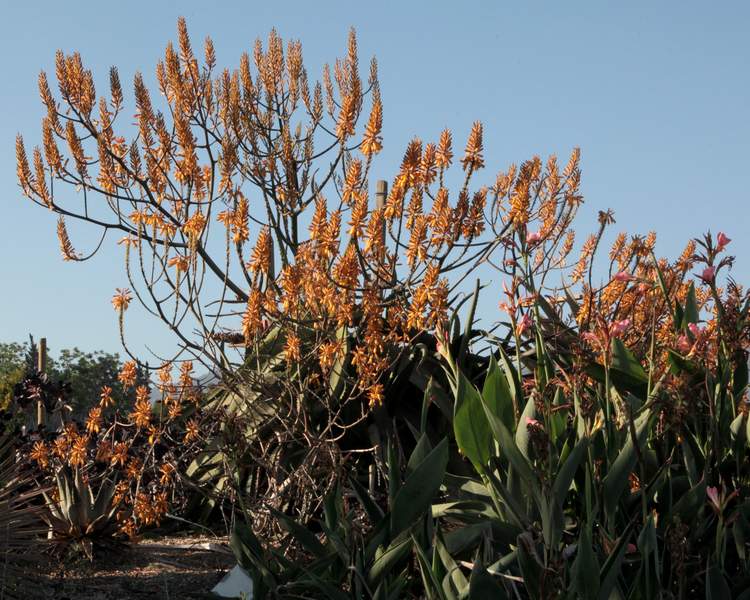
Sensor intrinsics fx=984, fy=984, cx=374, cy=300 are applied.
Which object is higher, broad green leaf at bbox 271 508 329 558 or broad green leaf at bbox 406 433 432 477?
broad green leaf at bbox 406 433 432 477

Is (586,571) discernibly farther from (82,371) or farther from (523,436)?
(82,371)

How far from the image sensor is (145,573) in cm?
516

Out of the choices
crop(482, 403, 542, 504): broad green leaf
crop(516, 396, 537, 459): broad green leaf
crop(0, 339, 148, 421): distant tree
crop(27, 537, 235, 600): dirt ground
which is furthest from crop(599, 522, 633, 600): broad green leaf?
crop(0, 339, 148, 421): distant tree

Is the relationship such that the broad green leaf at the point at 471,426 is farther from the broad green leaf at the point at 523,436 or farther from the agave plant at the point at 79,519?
the agave plant at the point at 79,519

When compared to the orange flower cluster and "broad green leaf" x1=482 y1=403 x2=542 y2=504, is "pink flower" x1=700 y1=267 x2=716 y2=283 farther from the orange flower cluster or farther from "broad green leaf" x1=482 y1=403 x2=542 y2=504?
the orange flower cluster

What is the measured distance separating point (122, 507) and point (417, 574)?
2320mm

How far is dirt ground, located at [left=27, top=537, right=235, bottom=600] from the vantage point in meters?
4.77

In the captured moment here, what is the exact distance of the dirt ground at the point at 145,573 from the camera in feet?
15.6

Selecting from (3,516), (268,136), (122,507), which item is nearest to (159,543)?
(122,507)

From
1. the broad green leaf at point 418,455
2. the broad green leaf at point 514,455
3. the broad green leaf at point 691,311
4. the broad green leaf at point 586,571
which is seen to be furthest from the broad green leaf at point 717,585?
the broad green leaf at point 691,311

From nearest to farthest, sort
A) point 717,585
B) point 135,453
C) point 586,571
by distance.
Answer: point 586,571 < point 717,585 < point 135,453

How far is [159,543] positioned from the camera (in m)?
5.87

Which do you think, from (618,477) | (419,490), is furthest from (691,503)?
(419,490)

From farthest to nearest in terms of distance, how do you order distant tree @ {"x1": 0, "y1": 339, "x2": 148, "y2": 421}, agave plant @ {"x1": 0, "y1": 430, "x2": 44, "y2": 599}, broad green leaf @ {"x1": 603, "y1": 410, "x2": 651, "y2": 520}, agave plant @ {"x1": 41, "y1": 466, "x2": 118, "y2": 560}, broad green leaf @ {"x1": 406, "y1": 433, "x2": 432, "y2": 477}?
1. distant tree @ {"x1": 0, "y1": 339, "x2": 148, "y2": 421}
2. agave plant @ {"x1": 41, "y1": 466, "x2": 118, "y2": 560}
3. agave plant @ {"x1": 0, "y1": 430, "x2": 44, "y2": 599}
4. broad green leaf @ {"x1": 406, "y1": 433, "x2": 432, "y2": 477}
5. broad green leaf @ {"x1": 603, "y1": 410, "x2": 651, "y2": 520}
